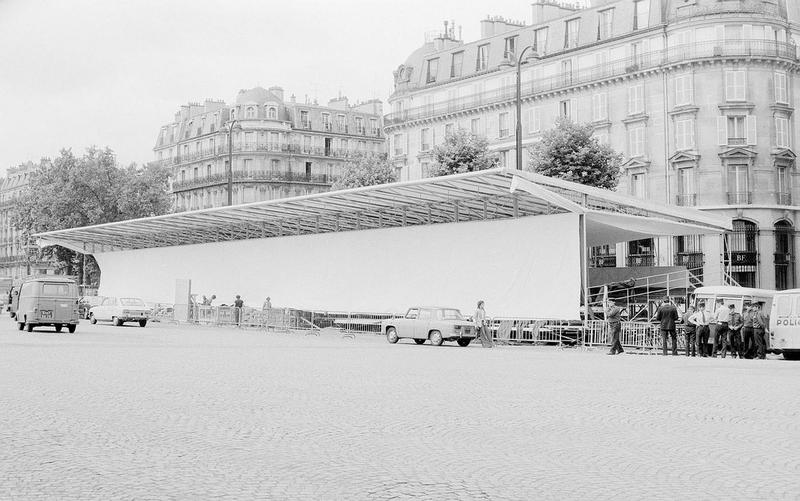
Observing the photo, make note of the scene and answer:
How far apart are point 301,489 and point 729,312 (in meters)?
23.1

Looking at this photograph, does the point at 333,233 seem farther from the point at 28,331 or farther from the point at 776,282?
the point at 776,282

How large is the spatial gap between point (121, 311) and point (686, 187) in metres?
33.3

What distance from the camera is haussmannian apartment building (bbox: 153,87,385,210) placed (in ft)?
336

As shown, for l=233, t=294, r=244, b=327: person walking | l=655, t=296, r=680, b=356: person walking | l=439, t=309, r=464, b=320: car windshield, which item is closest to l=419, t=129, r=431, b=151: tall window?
l=233, t=294, r=244, b=327: person walking

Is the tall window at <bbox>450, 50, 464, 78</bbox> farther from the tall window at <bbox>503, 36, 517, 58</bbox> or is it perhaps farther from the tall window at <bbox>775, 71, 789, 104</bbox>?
the tall window at <bbox>775, 71, 789, 104</bbox>

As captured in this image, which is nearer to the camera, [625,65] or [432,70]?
[625,65]

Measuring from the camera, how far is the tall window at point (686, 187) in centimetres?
5984

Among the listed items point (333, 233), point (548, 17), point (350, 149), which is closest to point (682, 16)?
point (548, 17)

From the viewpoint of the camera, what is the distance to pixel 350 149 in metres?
108

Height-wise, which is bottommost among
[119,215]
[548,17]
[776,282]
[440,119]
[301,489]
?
[301,489]

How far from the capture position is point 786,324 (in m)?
27.7

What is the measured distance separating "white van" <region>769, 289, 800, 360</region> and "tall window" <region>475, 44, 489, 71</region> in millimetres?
48025

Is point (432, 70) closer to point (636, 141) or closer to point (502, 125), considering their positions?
point (502, 125)

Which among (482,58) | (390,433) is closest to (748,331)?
(390,433)
